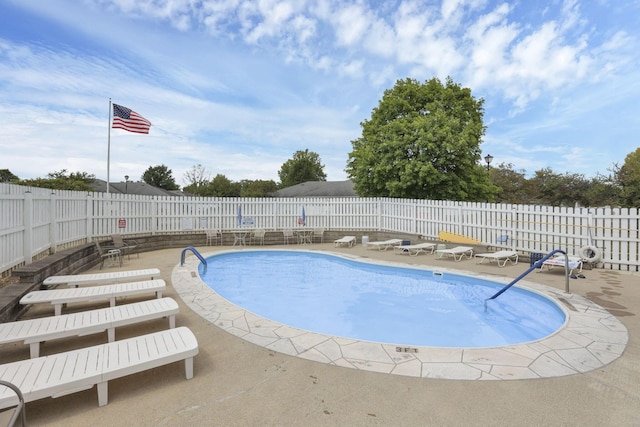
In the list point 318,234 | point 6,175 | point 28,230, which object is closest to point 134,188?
point 6,175

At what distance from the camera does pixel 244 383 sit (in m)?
2.78

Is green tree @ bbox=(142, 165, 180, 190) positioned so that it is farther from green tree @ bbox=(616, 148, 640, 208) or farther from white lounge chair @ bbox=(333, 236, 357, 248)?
green tree @ bbox=(616, 148, 640, 208)

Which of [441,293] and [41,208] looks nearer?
[41,208]

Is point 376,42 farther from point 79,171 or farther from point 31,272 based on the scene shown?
point 79,171

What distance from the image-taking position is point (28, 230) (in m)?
5.68

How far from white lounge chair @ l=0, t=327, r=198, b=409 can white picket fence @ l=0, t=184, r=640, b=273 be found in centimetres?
350

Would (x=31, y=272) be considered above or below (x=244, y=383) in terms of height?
above

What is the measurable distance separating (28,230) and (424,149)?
13.8 metres

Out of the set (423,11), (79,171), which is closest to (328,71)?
(423,11)

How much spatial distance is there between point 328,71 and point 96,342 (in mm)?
14850

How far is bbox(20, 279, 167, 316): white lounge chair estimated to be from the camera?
418 cm

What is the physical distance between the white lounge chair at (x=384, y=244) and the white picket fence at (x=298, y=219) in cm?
110

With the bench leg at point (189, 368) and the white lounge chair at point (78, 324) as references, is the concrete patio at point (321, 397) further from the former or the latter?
the white lounge chair at point (78, 324)

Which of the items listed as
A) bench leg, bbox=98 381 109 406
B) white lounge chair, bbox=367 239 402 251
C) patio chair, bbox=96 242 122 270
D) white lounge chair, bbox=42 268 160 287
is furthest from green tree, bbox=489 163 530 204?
bench leg, bbox=98 381 109 406
